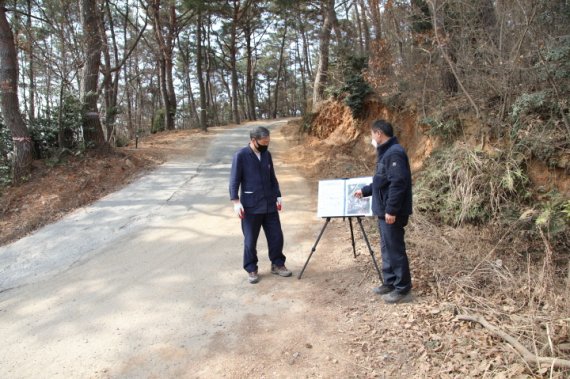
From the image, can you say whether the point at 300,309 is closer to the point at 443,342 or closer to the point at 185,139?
the point at 443,342

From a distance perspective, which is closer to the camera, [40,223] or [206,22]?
[40,223]

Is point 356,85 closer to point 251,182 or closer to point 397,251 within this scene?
point 251,182

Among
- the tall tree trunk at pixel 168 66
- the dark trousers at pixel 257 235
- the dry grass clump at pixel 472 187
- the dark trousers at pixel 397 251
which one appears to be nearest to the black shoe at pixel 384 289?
the dark trousers at pixel 397 251

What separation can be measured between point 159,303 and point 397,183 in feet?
9.99

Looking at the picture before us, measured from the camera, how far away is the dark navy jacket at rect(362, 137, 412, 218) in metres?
3.97

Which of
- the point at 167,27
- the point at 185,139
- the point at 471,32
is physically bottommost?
the point at 185,139

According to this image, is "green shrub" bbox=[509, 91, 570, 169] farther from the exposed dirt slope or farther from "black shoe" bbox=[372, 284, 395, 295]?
the exposed dirt slope

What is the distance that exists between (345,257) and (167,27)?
73.8 feet

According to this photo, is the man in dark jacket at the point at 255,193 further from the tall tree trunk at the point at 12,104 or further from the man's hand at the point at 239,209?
the tall tree trunk at the point at 12,104

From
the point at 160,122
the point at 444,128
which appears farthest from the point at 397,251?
the point at 160,122

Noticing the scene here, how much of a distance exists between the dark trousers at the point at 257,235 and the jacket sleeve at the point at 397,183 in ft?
5.28

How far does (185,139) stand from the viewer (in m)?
18.4

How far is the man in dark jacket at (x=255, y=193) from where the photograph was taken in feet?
16.2

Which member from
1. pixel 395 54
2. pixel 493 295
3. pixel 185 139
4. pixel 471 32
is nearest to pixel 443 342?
pixel 493 295
